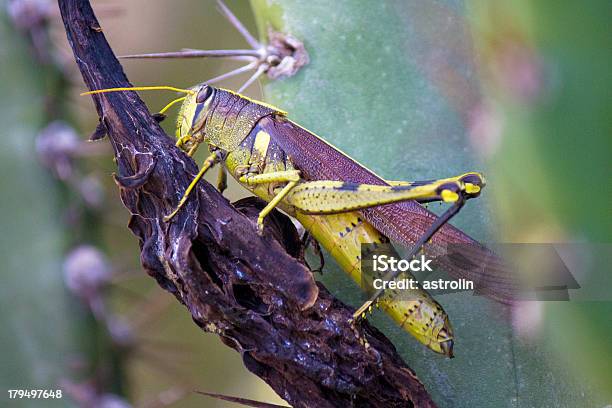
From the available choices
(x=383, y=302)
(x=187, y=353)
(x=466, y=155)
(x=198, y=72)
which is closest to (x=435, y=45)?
(x=466, y=155)

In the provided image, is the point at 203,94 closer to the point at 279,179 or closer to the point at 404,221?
the point at 279,179

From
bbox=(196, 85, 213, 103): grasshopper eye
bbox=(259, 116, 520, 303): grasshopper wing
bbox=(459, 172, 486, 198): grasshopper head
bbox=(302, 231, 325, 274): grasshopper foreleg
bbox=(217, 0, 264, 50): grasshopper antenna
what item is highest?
bbox=(217, 0, 264, 50): grasshopper antenna

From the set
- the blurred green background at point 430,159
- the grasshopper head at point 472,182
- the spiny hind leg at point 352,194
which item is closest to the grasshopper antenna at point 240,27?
the blurred green background at point 430,159

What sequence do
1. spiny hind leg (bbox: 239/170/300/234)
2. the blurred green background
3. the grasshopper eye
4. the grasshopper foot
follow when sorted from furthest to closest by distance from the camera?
the grasshopper eye, spiny hind leg (bbox: 239/170/300/234), the grasshopper foot, the blurred green background

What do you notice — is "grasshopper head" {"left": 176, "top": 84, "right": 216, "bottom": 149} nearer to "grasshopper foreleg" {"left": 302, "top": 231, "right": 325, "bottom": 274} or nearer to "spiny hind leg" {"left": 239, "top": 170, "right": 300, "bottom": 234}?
"spiny hind leg" {"left": 239, "top": 170, "right": 300, "bottom": 234}

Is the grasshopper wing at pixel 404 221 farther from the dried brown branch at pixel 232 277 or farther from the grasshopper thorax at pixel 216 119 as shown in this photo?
the dried brown branch at pixel 232 277

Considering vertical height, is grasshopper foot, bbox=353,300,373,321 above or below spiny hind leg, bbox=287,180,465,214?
below

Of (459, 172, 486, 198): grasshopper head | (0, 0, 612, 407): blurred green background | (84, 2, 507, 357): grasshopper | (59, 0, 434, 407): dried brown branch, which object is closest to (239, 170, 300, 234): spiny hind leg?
(84, 2, 507, 357): grasshopper

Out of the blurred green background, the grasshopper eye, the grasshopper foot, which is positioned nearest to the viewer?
the blurred green background

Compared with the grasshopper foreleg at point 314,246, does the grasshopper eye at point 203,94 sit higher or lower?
higher
